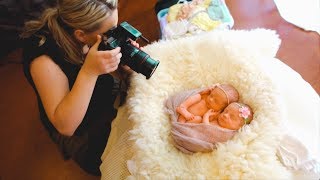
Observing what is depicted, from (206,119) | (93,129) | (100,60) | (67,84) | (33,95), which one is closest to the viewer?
(100,60)

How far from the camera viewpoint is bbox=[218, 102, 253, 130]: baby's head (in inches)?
40.4

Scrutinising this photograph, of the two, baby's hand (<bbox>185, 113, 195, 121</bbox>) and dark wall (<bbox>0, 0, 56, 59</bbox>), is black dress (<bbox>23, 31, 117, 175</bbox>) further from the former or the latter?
dark wall (<bbox>0, 0, 56, 59</bbox>)

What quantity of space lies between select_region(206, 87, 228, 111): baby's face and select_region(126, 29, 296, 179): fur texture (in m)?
0.07

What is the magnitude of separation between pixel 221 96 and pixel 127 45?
0.37m

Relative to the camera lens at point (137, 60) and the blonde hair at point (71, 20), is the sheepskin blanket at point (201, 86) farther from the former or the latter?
the blonde hair at point (71, 20)

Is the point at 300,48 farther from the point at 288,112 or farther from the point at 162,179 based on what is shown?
the point at 162,179

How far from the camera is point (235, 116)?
1.03 metres

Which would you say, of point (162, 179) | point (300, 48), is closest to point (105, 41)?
point (162, 179)

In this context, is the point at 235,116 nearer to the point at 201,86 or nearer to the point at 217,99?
the point at 217,99

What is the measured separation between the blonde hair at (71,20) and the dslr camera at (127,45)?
0.17 ft

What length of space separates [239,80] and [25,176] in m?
1.02

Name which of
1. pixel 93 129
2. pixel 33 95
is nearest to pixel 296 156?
pixel 93 129

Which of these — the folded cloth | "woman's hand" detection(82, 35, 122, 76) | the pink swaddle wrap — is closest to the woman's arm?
"woman's hand" detection(82, 35, 122, 76)

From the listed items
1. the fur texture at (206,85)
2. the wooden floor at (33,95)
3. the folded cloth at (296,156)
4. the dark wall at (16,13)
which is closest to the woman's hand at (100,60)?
the fur texture at (206,85)
